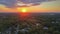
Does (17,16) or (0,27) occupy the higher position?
(17,16)

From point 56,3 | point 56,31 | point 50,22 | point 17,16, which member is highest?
point 56,3

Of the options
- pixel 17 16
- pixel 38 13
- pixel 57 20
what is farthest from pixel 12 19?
pixel 57 20

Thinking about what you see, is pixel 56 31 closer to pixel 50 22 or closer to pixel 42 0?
pixel 50 22

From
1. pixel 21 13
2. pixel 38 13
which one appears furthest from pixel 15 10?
pixel 38 13

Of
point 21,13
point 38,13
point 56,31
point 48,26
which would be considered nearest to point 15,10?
point 21,13

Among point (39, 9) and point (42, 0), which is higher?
point (42, 0)

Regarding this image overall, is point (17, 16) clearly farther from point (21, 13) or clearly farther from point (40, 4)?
point (40, 4)

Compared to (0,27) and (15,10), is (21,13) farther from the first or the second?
(0,27)
